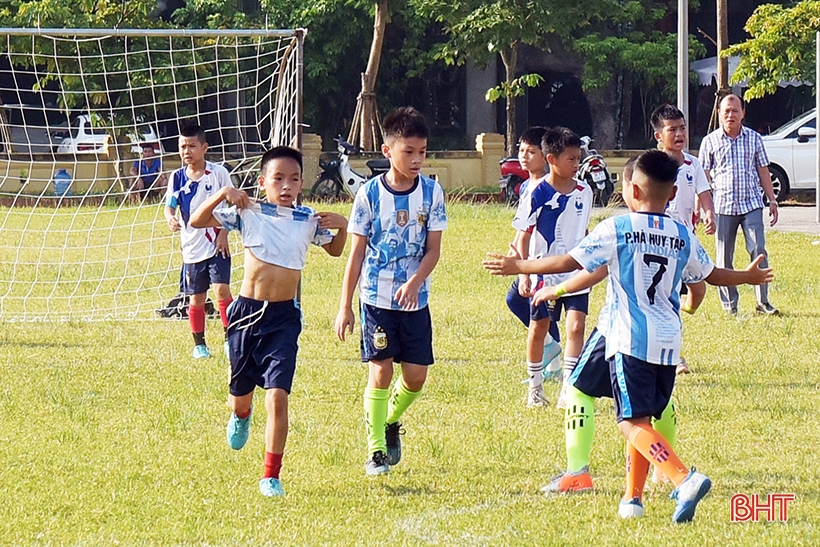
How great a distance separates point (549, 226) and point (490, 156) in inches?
796

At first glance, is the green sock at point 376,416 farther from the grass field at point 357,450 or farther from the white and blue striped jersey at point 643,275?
the white and blue striped jersey at point 643,275

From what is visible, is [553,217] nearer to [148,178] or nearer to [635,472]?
[635,472]

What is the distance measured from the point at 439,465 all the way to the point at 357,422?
1115mm

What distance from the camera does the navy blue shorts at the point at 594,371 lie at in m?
5.30

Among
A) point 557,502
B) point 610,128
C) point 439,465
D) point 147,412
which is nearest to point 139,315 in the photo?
point 147,412

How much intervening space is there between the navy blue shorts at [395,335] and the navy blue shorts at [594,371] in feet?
2.84

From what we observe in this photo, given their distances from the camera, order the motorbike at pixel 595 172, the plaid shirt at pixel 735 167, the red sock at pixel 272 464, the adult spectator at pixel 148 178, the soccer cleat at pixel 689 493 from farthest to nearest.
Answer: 1. the motorbike at pixel 595 172
2. the adult spectator at pixel 148 178
3. the plaid shirt at pixel 735 167
4. the red sock at pixel 272 464
5. the soccer cleat at pixel 689 493

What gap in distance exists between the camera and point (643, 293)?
5.05m

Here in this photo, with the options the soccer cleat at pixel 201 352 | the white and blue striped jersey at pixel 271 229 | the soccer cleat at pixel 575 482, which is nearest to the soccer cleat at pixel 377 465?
the soccer cleat at pixel 575 482

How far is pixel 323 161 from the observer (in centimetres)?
2581

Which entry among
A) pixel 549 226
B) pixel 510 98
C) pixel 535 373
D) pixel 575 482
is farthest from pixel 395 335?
pixel 510 98

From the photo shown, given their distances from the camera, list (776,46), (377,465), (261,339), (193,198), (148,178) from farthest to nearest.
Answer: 1. (148,178)
2. (776,46)
3. (193,198)
4. (377,465)
5. (261,339)

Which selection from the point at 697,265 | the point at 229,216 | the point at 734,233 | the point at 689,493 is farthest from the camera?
the point at 734,233

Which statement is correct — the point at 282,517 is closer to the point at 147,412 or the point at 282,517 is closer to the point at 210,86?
the point at 147,412
